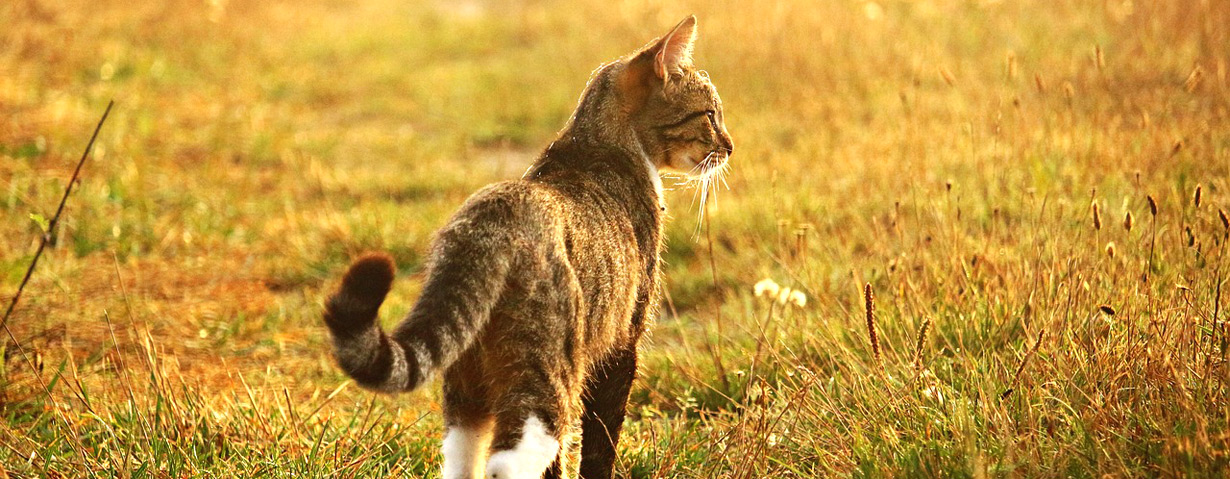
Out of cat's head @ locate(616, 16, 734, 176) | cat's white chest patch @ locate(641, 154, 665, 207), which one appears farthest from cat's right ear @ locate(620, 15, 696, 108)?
cat's white chest patch @ locate(641, 154, 665, 207)

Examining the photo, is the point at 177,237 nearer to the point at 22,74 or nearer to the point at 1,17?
the point at 22,74

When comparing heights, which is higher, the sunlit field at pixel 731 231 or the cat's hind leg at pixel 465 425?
the cat's hind leg at pixel 465 425

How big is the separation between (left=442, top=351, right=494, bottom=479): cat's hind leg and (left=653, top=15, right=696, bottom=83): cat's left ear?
1.10 meters

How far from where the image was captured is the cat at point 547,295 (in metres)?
2.26

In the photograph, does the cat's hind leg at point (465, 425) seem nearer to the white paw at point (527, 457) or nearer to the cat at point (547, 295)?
the cat at point (547, 295)

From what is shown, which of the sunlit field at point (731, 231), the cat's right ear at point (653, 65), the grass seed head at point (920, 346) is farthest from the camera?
the cat's right ear at point (653, 65)

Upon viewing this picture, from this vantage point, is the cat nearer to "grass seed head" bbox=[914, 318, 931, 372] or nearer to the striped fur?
the striped fur

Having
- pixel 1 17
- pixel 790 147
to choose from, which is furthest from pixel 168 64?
pixel 790 147

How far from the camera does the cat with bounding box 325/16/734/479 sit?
7.43ft

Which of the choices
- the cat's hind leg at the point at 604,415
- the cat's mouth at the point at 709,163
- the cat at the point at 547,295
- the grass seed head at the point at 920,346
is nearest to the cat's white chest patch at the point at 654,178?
the cat at the point at 547,295

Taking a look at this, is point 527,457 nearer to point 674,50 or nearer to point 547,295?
point 547,295

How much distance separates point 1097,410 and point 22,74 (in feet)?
26.3

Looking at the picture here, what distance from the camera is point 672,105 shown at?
324cm

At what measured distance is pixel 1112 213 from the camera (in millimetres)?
4273
